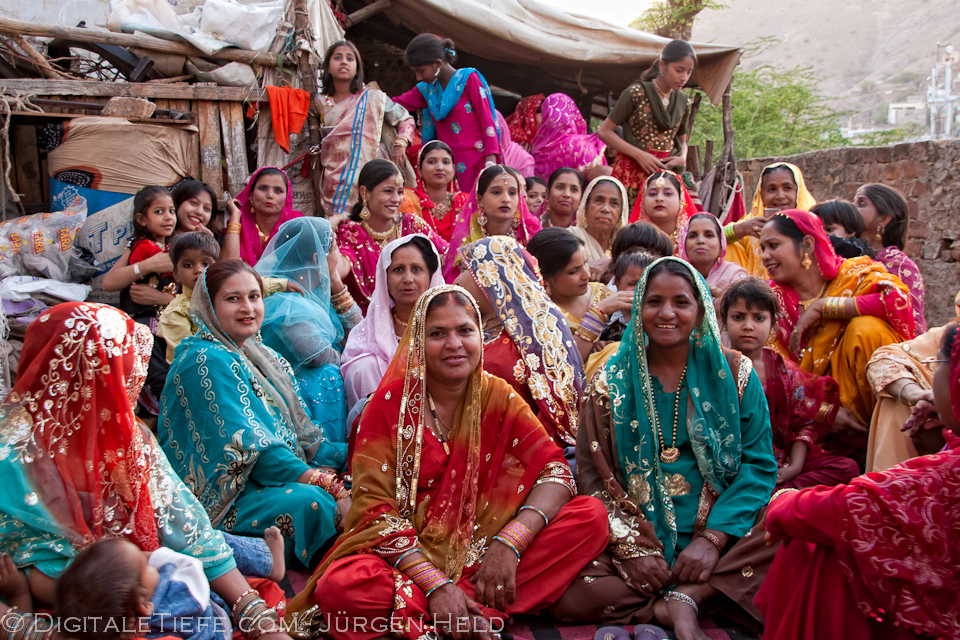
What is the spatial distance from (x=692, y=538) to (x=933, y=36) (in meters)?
64.7

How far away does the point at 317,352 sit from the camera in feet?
13.1

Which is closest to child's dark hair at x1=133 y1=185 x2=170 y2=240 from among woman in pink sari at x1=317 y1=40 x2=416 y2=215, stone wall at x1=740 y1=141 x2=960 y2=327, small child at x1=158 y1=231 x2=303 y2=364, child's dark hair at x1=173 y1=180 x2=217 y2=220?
child's dark hair at x1=173 y1=180 x2=217 y2=220

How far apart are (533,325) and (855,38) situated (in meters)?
70.2

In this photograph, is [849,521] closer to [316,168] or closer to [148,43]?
[316,168]

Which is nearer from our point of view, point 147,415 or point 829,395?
point 829,395

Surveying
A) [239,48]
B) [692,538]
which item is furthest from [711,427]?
[239,48]

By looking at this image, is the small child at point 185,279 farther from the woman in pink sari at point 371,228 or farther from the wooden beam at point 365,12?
the wooden beam at point 365,12

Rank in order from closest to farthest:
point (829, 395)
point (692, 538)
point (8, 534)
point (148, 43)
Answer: point (8, 534), point (692, 538), point (829, 395), point (148, 43)

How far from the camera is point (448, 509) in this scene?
2.76m

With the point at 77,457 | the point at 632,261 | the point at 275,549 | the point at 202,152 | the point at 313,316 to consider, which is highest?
the point at 202,152

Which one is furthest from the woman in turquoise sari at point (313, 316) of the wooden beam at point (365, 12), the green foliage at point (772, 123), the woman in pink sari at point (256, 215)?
the green foliage at point (772, 123)

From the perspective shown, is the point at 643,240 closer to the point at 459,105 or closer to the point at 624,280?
the point at 624,280

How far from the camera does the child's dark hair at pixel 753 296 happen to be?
3398 mm

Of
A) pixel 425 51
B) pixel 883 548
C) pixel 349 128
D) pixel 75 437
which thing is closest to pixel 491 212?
pixel 349 128
